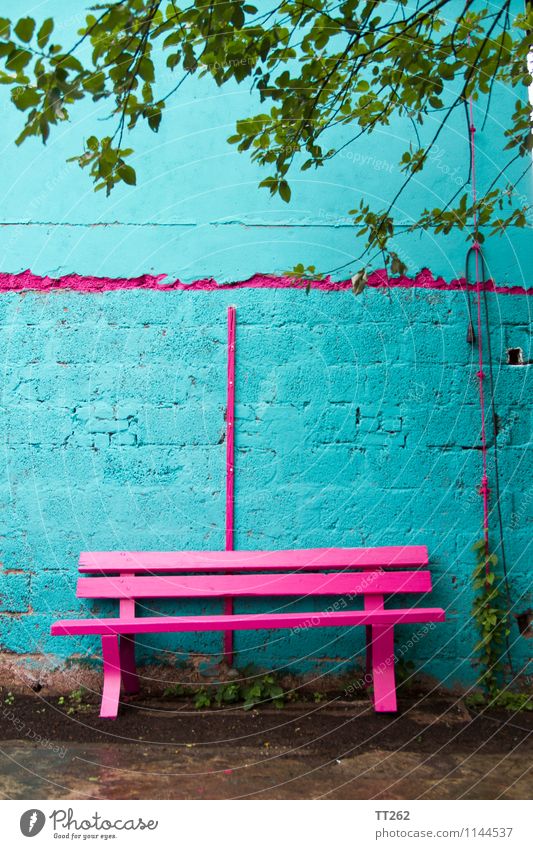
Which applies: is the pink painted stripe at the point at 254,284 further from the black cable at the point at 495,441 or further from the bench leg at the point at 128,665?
the bench leg at the point at 128,665

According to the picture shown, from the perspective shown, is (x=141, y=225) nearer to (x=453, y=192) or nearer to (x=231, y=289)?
(x=231, y=289)

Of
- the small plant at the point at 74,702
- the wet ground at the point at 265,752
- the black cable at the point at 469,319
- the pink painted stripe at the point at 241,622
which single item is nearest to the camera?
the wet ground at the point at 265,752

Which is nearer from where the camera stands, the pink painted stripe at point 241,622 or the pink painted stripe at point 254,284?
the pink painted stripe at point 241,622

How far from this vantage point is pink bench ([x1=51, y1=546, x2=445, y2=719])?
3.60 m

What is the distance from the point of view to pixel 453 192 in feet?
13.8

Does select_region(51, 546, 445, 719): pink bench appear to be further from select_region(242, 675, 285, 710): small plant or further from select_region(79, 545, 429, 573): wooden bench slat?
select_region(242, 675, 285, 710): small plant

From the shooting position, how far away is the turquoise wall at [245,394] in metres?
4.00

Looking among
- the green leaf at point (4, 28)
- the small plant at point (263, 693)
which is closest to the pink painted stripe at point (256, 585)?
the small plant at point (263, 693)

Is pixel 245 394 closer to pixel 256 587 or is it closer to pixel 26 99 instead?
pixel 256 587

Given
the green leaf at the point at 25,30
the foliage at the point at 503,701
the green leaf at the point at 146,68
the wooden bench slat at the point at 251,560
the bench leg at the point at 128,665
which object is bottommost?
the foliage at the point at 503,701

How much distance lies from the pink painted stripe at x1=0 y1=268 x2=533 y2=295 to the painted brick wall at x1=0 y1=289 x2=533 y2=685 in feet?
0.16

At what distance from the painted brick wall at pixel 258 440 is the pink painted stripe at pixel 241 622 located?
1.15 feet

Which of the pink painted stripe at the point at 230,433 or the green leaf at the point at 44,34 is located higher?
the green leaf at the point at 44,34

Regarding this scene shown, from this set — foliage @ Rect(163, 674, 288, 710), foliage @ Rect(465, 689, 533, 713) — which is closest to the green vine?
foliage @ Rect(465, 689, 533, 713)
